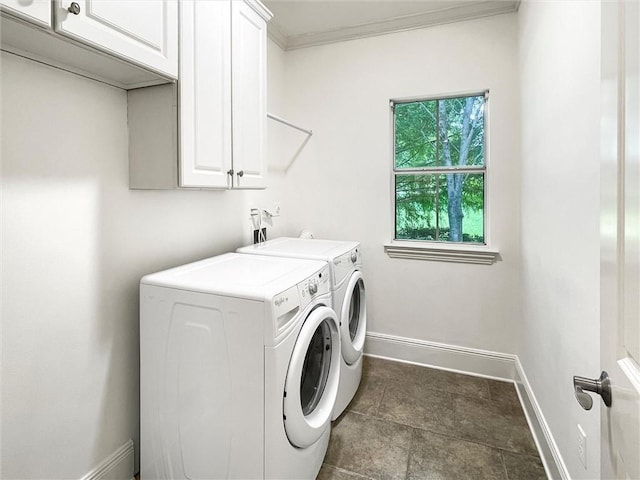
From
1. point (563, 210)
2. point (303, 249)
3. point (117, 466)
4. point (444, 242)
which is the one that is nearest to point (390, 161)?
point (444, 242)

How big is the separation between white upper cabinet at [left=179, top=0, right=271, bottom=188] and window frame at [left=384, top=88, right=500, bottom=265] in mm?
1184

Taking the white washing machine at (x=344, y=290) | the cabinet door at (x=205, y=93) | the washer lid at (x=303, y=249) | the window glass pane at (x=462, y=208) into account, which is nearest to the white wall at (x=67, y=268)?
the cabinet door at (x=205, y=93)

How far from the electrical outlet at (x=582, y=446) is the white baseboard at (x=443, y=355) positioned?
1.26 meters

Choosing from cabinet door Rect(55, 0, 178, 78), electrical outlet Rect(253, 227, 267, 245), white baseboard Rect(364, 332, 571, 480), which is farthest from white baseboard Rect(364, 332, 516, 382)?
cabinet door Rect(55, 0, 178, 78)

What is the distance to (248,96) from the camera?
1871 millimetres

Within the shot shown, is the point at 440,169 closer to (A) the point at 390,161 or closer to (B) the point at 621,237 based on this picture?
(A) the point at 390,161

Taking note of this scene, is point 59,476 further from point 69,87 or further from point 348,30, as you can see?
point 348,30

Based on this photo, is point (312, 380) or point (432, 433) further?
point (432, 433)

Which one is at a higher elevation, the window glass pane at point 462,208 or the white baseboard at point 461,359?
the window glass pane at point 462,208

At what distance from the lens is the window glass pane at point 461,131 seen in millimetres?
2533

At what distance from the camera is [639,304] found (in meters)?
0.50

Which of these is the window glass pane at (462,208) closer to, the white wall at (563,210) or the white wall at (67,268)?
the white wall at (563,210)

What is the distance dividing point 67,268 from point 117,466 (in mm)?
926

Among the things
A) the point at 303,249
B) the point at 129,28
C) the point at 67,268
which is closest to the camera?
the point at 129,28
